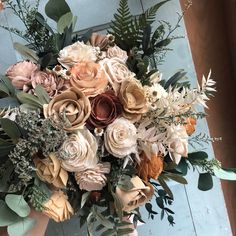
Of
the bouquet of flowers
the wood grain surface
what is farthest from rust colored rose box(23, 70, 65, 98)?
the wood grain surface

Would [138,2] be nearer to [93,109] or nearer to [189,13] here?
[189,13]

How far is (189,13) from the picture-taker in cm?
169

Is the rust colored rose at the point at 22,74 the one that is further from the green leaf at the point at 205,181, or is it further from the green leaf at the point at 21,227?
the green leaf at the point at 205,181

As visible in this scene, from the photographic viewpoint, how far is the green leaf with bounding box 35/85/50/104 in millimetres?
1094

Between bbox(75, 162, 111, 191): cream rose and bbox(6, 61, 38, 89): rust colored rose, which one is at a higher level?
bbox(6, 61, 38, 89): rust colored rose

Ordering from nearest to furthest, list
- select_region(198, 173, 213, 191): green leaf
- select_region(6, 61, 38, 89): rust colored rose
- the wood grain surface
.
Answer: select_region(6, 61, 38, 89): rust colored rose
select_region(198, 173, 213, 191): green leaf
the wood grain surface

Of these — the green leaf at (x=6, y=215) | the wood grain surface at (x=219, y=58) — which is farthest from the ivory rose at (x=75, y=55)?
the wood grain surface at (x=219, y=58)

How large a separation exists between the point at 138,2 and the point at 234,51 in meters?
0.41

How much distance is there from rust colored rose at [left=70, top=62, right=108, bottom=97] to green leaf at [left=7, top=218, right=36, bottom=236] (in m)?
0.29

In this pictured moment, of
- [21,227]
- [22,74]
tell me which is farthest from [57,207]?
[22,74]

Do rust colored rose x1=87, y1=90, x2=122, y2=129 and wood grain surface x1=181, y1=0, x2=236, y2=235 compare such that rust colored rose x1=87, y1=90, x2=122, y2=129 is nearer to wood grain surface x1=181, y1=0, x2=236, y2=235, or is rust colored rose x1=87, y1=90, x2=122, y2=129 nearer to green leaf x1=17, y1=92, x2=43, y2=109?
green leaf x1=17, y1=92, x2=43, y2=109

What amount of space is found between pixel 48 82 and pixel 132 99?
179mm

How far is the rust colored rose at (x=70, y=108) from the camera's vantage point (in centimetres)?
106

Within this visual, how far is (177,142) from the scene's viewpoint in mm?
1131
